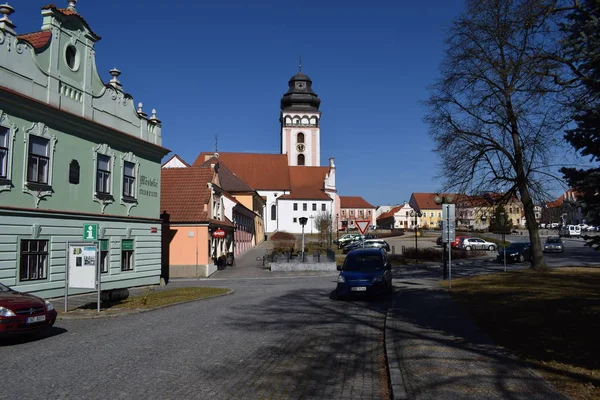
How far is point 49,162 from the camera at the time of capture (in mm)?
19594

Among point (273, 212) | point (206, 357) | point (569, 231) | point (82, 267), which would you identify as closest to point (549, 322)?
point (206, 357)

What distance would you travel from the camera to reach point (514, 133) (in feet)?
85.7

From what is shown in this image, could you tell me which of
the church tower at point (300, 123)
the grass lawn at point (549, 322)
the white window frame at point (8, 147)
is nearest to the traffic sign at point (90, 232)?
the white window frame at point (8, 147)

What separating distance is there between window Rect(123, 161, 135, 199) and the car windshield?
36.7 feet

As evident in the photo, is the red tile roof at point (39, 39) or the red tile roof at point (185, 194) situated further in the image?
the red tile roof at point (185, 194)

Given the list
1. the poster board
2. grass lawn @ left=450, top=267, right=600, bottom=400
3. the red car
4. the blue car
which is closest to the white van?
grass lawn @ left=450, top=267, right=600, bottom=400

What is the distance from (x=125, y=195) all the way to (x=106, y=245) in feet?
9.40

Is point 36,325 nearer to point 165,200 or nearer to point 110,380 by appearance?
point 110,380

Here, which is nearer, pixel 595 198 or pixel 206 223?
pixel 595 198

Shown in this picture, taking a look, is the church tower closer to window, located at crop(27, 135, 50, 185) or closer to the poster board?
window, located at crop(27, 135, 50, 185)

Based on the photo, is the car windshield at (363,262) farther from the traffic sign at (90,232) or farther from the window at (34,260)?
the window at (34,260)

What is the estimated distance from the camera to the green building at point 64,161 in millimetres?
17562

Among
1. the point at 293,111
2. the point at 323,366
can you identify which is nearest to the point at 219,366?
the point at 323,366

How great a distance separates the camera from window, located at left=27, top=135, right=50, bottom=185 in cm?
1867
